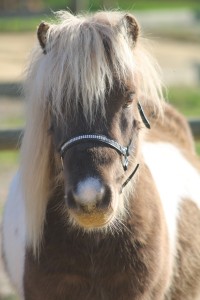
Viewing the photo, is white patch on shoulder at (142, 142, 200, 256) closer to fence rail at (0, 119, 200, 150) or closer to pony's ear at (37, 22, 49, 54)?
pony's ear at (37, 22, 49, 54)

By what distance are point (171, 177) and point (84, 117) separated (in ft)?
3.67

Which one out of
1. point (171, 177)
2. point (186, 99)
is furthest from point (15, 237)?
point (186, 99)

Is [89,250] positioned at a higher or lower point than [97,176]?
lower

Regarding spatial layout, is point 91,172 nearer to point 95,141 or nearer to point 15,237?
point 95,141

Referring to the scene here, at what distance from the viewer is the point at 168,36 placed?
18.4 metres

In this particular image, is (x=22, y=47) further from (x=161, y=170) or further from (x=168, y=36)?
(x=161, y=170)

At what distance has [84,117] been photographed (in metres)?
3.52

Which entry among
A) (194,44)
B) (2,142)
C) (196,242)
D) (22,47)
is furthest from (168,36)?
(196,242)

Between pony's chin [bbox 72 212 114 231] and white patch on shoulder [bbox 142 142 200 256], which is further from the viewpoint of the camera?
white patch on shoulder [bbox 142 142 200 256]

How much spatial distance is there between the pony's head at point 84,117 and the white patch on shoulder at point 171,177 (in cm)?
48

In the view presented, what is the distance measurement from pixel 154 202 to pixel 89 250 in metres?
0.39

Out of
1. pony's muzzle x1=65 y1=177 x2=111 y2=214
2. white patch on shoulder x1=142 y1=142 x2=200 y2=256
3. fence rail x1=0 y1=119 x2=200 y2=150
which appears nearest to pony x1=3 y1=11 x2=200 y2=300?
pony's muzzle x1=65 y1=177 x2=111 y2=214

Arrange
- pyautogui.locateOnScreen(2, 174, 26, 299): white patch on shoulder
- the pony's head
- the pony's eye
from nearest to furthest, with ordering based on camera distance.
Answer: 1. the pony's head
2. the pony's eye
3. pyautogui.locateOnScreen(2, 174, 26, 299): white patch on shoulder

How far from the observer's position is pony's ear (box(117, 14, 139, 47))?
3.70 metres
